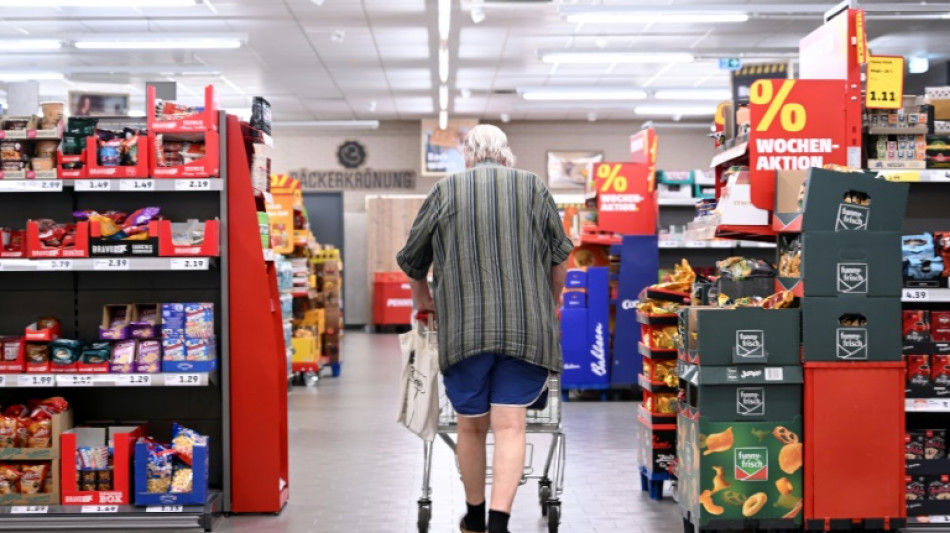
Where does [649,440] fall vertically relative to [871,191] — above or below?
below

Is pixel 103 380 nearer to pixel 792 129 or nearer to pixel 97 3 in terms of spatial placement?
pixel 792 129

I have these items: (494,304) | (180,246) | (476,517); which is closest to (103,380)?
(180,246)

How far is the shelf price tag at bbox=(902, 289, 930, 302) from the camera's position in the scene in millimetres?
4586

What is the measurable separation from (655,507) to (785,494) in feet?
4.04

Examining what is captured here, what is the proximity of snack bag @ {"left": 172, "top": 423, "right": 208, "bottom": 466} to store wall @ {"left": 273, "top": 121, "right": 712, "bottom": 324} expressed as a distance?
16.6 m

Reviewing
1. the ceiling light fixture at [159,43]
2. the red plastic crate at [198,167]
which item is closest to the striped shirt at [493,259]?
the red plastic crate at [198,167]

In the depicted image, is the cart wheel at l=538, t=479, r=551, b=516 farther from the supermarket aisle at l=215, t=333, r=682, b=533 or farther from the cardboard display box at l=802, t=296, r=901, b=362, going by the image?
the cardboard display box at l=802, t=296, r=901, b=362

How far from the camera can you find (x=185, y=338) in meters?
5.02

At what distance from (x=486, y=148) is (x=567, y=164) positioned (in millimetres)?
17640

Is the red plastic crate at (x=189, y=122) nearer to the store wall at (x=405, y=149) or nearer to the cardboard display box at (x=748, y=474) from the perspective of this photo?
the cardboard display box at (x=748, y=474)

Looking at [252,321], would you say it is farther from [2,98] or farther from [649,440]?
[2,98]

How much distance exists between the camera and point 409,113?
20906mm

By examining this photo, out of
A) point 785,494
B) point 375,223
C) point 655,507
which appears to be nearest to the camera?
point 785,494

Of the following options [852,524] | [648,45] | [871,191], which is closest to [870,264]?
[871,191]
